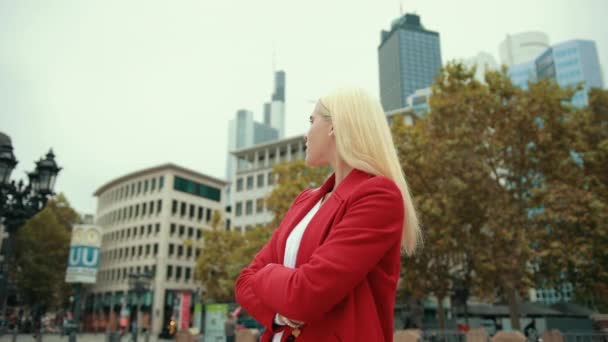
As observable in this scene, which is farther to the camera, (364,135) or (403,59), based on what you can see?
(403,59)

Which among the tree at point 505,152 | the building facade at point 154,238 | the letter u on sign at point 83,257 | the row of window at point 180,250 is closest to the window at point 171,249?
the row of window at point 180,250

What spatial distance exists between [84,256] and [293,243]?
25.2m

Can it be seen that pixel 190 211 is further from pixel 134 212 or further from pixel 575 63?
pixel 575 63

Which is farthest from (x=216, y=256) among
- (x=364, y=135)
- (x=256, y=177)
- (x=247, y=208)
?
(x=364, y=135)

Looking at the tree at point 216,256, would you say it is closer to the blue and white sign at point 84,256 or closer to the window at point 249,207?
the blue and white sign at point 84,256

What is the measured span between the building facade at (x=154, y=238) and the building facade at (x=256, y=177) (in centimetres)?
801

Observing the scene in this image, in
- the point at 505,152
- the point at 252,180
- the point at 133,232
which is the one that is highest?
the point at 252,180

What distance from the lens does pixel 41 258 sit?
45531 mm

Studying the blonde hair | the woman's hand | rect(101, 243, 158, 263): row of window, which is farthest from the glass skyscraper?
the woman's hand

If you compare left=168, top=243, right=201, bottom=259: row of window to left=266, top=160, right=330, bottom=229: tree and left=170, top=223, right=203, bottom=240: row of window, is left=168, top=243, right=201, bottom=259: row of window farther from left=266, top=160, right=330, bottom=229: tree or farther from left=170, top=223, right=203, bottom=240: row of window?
left=266, top=160, right=330, bottom=229: tree

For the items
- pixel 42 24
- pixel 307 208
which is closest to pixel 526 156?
pixel 42 24

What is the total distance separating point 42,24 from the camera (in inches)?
402

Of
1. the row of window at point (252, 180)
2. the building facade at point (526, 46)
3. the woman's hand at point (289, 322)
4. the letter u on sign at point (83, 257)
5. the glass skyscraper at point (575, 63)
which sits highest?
the building facade at point (526, 46)

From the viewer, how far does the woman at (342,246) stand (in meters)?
1.37
